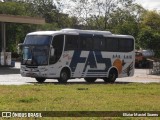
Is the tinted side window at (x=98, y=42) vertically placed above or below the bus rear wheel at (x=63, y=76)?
above

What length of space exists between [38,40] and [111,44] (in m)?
5.53

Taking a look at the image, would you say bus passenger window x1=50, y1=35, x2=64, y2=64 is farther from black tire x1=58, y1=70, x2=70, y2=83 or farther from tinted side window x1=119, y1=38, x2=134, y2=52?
tinted side window x1=119, y1=38, x2=134, y2=52

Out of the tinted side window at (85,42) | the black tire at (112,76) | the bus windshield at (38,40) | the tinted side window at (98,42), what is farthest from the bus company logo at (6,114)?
the black tire at (112,76)

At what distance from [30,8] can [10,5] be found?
24983 mm

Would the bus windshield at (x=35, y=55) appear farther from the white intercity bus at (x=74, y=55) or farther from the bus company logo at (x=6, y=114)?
the bus company logo at (x=6, y=114)

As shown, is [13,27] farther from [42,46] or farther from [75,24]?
[42,46]

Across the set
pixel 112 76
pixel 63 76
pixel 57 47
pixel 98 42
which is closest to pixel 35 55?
pixel 57 47

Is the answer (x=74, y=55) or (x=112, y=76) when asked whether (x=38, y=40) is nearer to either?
(x=74, y=55)

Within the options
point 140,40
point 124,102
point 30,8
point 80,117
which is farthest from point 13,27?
point 80,117

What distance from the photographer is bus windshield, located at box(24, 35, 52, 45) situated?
1030 inches

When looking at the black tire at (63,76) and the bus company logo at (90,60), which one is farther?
the bus company logo at (90,60)

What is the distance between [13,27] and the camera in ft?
196

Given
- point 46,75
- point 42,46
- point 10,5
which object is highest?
point 10,5

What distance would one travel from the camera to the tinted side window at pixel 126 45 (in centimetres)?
3062
